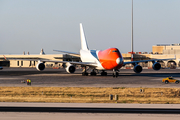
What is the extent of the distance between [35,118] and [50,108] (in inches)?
165

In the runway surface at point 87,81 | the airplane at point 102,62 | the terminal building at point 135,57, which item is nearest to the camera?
the runway surface at point 87,81

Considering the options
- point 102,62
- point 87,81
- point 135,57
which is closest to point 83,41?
point 102,62

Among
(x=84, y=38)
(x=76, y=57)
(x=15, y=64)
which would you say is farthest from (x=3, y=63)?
(x=84, y=38)

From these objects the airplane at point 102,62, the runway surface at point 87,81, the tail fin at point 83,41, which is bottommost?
the runway surface at point 87,81

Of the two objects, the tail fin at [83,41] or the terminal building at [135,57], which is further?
the terminal building at [135,57]

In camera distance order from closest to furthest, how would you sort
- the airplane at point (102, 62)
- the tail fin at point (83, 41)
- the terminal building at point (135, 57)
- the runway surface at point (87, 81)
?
the runway surface at point (87, 81) < the airplane at point (102, 62) < the tail fin at point (83, 41) < the terminal building at point (135, 57)

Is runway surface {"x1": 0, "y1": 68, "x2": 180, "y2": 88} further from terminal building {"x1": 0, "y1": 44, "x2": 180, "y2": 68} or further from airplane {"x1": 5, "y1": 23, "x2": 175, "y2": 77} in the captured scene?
terminal building {"x1": 0, "y1": 44, "x2": 180, "y2": 68}

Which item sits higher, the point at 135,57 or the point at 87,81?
the point at 135,57

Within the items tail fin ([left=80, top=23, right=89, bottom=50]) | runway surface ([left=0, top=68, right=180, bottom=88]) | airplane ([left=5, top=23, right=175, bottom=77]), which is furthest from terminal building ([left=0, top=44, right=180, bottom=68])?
runway surface ([left=0, top=68, right=180, bottom=88])

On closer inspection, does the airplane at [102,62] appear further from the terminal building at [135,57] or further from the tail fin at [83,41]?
the terminal building at [135,57]

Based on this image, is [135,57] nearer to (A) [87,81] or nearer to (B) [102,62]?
(B) [102,62]

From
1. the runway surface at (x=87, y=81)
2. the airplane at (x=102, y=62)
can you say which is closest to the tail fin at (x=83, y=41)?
the airplane at (x=102, y=62)

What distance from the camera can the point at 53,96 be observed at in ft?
107

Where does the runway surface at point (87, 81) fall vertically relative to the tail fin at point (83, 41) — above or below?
below
